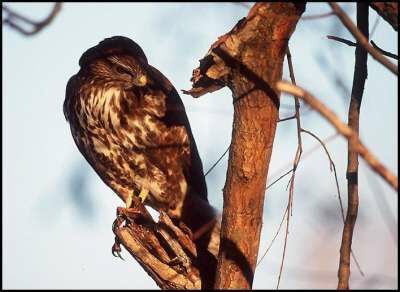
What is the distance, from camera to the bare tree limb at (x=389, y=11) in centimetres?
238

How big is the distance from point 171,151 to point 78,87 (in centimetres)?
74

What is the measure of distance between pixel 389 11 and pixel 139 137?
78.1 inches

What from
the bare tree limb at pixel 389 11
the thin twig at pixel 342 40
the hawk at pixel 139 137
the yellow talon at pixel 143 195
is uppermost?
the bare tree limb at pixel 389 11

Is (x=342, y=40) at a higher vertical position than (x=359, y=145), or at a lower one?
higher

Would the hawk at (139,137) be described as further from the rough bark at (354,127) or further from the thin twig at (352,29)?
the thin twig at (352,29)

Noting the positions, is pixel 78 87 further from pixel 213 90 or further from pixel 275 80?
pixel 275 80

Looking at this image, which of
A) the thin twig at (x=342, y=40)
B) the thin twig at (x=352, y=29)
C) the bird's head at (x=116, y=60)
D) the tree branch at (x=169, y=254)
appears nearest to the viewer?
the thin twig at (x=352, y=29)

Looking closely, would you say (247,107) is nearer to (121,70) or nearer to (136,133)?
(136,133)

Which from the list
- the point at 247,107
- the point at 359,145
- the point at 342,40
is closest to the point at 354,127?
the point at 342,40

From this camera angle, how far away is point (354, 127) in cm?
280

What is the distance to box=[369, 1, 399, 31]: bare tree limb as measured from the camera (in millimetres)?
A: 2377

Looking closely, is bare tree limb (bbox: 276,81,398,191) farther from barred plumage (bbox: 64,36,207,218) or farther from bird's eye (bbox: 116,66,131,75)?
bird's eye (bbox: 116,66,131,75)

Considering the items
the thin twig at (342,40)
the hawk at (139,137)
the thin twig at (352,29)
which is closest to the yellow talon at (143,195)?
the hawk at (139,137)

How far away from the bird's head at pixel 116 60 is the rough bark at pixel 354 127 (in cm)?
181
